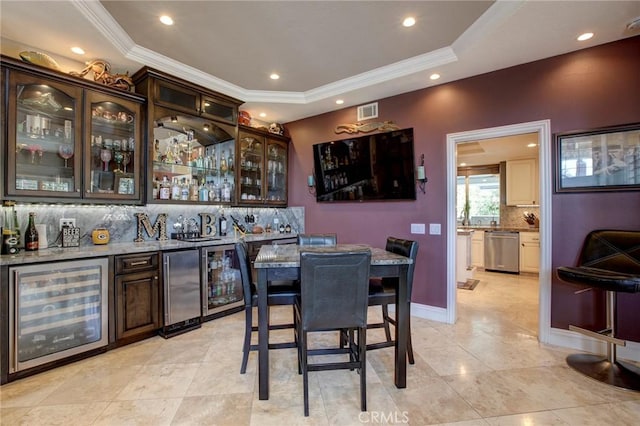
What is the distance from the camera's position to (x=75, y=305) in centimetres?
246

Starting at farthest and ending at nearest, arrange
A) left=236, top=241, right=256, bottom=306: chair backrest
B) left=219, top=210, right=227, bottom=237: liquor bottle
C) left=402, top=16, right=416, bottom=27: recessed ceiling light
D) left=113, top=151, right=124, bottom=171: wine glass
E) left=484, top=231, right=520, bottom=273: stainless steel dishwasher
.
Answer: left=484, top=231, right=520, bottom=273: stainless steel dishwasher
left=219, top=210, right=227, bottom=237: liquor bottle
left=113, top=151, right=124, bottom=171: wine glass
left=402, top=16, right=416, bottom=27: recessed ceiling light
left=236, top=241, right=256, bottom=306: chair backrest

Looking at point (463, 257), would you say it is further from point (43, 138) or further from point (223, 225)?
point (43, 138)

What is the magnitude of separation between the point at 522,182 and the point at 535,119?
14.1 feet

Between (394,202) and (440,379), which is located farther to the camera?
(394,202)

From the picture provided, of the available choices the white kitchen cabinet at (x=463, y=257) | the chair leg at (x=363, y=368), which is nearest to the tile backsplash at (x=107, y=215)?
the chair leg at (x=363, y=368)

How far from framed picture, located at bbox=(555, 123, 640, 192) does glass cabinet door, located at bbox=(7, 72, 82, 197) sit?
4828mm

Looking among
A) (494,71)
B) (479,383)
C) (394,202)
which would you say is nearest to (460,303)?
(394,202)

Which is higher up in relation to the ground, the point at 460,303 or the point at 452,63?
the point at 452,63

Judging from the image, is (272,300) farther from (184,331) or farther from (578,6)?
(578,6)

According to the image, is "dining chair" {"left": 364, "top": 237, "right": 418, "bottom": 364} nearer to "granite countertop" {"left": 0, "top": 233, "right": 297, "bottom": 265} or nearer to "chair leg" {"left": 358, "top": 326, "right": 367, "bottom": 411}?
"chair leg" {"left": 358, "top": 326, "right": 367, "bottom": 411}

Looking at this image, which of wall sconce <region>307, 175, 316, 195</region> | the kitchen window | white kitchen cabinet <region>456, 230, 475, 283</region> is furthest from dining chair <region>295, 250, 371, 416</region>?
the kitchen window

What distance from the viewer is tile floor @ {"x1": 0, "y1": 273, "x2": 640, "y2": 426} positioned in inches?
71.4

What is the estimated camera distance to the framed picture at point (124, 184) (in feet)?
9.90

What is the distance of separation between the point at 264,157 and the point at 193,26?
7.36 feet
